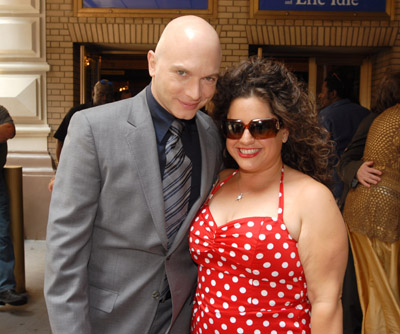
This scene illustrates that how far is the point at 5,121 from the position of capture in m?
4.93

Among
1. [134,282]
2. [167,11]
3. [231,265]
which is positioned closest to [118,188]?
[134,282]

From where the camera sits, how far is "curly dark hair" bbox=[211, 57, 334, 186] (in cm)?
198

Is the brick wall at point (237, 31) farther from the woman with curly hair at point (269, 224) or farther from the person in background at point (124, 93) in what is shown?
the woman with curly hair at point (269, 224)

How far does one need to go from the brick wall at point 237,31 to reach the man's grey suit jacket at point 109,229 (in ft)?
16.5

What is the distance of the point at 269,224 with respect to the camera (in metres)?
1.84

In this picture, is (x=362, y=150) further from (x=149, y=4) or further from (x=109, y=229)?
(x=149, y=4)

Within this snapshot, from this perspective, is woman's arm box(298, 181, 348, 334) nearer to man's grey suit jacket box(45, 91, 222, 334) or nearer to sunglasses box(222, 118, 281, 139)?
sunglasses box(222, 118, 281, 139)

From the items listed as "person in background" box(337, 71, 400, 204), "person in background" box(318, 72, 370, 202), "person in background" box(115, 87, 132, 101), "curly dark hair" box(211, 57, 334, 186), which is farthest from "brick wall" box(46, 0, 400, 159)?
"curly dark hair" box(211, 57, 334, 186)

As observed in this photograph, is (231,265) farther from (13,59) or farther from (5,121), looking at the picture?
(13,59)

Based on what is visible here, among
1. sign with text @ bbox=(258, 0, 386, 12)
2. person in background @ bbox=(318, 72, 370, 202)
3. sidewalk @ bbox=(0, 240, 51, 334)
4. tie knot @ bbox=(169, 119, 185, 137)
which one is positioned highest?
sign with text @ bbox=(258, 0, 386, 12)

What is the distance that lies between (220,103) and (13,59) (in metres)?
5.67

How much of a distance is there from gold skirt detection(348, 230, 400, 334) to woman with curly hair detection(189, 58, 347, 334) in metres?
1.78

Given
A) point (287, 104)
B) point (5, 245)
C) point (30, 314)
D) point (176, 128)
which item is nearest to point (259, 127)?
point (287, 104)

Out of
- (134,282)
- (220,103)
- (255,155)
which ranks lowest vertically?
(134,282)
